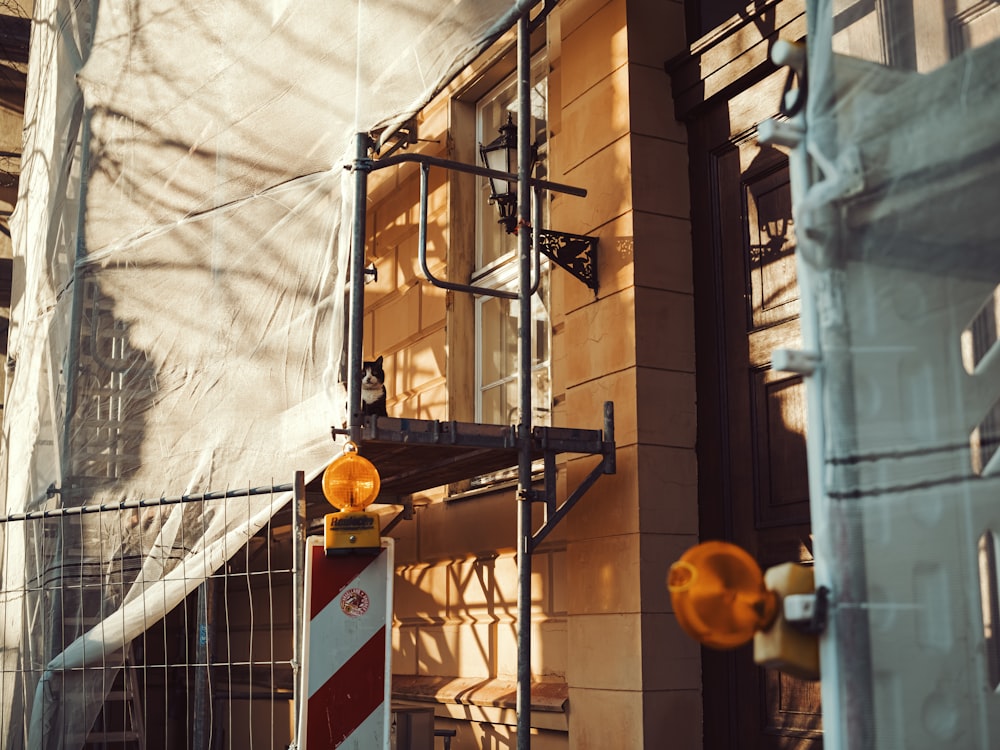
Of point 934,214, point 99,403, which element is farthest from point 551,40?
point 934,214

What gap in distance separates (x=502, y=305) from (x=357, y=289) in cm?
264

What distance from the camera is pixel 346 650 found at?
4648mm

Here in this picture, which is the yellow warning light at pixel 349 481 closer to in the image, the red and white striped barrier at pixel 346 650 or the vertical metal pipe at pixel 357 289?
the red and white striped barrier at pixel 346 650

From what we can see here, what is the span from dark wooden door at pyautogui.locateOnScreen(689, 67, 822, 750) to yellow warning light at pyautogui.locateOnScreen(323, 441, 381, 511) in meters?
1.90

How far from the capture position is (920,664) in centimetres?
184

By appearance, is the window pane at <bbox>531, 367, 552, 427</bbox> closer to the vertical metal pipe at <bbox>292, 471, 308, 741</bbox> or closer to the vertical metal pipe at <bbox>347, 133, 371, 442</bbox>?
the vertical metal pipe at <bbox>347, 133, 371, 442</bbox>

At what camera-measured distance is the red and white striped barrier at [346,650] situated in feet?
14.9

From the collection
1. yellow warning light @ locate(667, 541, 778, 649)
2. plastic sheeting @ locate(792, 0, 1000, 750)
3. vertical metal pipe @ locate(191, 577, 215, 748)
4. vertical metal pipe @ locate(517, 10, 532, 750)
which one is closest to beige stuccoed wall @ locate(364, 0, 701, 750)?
vertical metal pipe @ locate(517, 10, 532, 750)

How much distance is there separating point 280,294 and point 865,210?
4.75 m

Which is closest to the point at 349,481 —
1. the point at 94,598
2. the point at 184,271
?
the point at 94,598

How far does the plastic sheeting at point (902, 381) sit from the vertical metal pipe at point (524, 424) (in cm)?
347

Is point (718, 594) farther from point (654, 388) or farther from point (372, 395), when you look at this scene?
point (654, 388)

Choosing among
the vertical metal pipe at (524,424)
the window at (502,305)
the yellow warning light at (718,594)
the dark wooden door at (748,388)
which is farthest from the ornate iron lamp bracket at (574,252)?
the yellow warning light at (718,594)

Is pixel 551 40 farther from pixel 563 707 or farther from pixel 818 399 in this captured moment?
pixel 818 399
